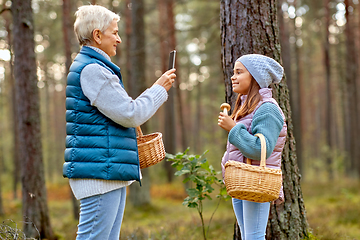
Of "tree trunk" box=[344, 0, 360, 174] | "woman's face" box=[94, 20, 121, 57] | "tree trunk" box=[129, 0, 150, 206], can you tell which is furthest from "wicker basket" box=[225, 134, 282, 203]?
"tree trunk" box=[344, 0, 360, 174]

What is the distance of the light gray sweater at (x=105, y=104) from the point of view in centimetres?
215

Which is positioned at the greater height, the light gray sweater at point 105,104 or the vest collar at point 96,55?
the vest collar at point 96,55

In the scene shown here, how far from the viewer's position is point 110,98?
85.0 inches

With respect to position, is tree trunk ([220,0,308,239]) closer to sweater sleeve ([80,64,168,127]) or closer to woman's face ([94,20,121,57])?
woman's face ([94,20,121,57])

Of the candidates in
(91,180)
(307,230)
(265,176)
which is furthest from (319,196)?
(91,180)

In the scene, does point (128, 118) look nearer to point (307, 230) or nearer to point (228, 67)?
point (228, 67)

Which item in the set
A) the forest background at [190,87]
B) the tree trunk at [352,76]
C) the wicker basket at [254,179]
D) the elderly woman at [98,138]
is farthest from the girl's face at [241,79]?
the tree trunk at [352,76]

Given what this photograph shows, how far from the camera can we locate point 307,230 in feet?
12.1

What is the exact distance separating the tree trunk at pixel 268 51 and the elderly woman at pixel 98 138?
165 cm

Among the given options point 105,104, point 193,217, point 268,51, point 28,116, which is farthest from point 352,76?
point 105,104

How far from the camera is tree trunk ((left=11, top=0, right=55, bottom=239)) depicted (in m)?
5.29

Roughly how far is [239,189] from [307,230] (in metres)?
1.93

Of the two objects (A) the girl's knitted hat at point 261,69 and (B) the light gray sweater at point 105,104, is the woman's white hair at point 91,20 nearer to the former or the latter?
(B) the light gray sweater at point 105,104

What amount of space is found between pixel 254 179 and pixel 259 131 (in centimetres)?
37
